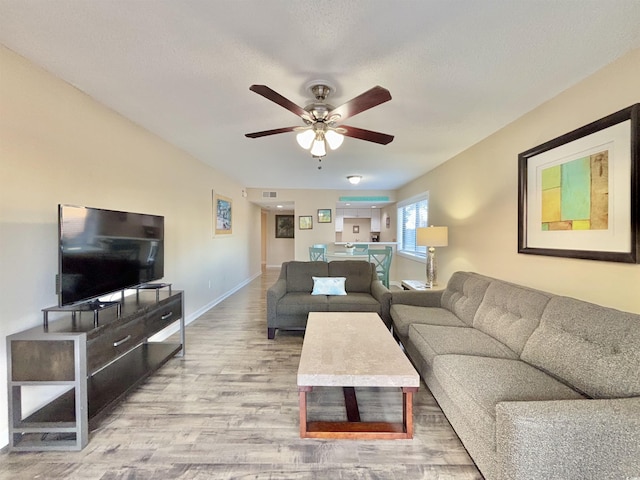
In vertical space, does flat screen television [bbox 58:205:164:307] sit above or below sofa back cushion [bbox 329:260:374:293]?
above

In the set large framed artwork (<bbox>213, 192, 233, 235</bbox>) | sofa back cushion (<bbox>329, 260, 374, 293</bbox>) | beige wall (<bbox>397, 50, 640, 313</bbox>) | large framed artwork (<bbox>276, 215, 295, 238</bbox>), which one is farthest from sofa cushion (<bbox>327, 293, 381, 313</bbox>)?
large framed artwork (<bbox>276, 215, 295, 238</bbox>)

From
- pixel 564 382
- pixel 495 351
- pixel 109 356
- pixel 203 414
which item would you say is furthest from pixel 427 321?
pixel 109 356

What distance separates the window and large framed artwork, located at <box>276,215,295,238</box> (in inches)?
177

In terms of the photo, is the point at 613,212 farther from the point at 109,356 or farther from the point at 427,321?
the point at 109,356

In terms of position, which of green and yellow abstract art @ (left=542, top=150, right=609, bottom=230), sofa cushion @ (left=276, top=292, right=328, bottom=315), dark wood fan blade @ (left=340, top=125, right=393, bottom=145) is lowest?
sofa cushion @ (left=276, top=292, right=328, bottom=315)

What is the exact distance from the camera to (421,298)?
3268mm

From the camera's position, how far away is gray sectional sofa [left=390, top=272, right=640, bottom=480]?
1.11 metres

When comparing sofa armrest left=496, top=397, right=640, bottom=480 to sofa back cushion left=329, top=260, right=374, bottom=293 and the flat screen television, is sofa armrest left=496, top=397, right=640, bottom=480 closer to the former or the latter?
the flat screen television

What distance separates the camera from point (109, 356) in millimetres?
1906

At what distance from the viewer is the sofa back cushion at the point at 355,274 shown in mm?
4008

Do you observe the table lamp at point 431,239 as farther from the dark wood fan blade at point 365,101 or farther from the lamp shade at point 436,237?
the dark wood fan blade at point 365,101

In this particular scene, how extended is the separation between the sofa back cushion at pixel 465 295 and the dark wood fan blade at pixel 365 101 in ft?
6.38

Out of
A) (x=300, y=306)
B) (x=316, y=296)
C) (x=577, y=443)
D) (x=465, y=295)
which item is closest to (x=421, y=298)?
(x=465, y=295)

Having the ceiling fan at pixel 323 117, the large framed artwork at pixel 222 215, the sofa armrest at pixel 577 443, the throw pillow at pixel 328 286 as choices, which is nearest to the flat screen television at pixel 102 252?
the ceiling fan at pixel 323 117
